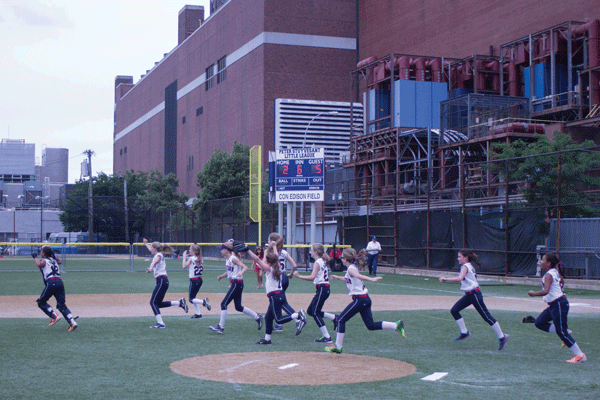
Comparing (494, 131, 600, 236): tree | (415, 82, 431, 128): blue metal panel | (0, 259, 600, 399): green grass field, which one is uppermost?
(415, 82, 431, 128): blue metal panel

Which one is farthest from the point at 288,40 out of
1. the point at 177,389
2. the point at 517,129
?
the point at 177,389

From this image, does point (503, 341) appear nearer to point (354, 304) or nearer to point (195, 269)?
point (354, 304)

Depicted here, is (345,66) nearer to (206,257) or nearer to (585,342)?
(206,257)

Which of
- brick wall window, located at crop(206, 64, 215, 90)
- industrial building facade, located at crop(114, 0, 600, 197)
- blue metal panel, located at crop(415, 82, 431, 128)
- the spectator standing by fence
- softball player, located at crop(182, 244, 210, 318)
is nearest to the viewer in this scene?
softball player, located at crop(182, 244, 210, 318)

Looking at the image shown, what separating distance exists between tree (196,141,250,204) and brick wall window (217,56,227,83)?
17358mm

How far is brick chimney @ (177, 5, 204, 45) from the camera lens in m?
92.8

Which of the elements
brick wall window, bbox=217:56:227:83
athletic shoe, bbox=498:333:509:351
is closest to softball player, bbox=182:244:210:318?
athletic shoe, bbox=498:333:509:351

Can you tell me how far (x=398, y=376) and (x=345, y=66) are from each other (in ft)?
199

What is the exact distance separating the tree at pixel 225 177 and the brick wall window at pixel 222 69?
57.0 ft

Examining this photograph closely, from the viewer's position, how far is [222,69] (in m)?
73.8

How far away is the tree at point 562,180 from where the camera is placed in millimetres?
23672

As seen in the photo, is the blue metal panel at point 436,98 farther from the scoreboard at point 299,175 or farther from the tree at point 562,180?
the tree at point 562,180

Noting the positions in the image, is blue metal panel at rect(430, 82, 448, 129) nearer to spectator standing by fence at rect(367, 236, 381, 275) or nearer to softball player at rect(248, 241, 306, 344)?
spectator standing by fence at rect(367, 236, 381, 275)

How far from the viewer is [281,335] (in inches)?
495
